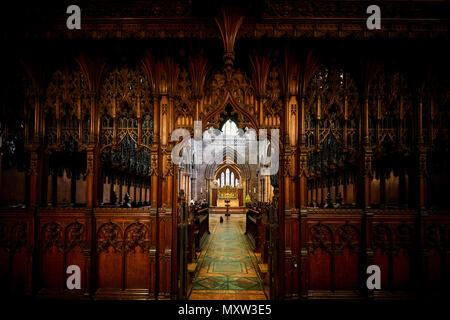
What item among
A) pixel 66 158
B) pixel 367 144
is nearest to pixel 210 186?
pixel 66 158

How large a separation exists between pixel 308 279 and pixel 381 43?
14.3 feet

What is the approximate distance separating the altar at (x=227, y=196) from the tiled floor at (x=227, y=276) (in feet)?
50.4

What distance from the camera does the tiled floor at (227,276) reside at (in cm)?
456

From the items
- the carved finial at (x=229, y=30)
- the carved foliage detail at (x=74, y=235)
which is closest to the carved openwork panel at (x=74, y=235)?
the carved foliage detail at (x=74, y=235)

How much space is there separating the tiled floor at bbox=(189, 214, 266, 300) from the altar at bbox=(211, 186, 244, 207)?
15.4 meters

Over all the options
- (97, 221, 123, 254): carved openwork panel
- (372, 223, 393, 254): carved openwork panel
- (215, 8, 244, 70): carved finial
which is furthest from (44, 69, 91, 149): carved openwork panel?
(372, 223, 393, 254): carved openwork panel

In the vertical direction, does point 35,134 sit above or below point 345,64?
below

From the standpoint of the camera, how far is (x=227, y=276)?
219 inches

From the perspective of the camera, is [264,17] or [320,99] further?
[320,99]

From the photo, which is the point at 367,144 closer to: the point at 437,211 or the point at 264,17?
the point at 437,211

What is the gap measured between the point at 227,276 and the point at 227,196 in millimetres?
18614

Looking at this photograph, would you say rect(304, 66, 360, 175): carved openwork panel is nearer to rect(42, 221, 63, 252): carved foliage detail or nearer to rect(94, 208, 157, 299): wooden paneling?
rect(94, 208, 157, 299): wooden paneling

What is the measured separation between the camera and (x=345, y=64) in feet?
14.3

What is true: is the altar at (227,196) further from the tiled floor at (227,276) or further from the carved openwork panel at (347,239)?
the carved openwork panel at (347,239)
